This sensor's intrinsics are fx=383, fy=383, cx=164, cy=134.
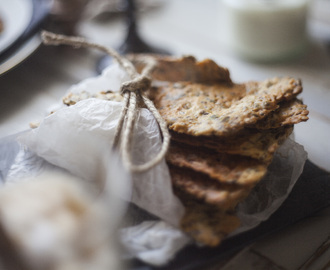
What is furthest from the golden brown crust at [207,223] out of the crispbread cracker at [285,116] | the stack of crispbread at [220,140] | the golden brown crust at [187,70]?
the golden brown crust at [187,70]

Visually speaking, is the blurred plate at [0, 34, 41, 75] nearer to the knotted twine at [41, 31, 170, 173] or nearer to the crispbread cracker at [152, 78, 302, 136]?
the knotted twine at [41, 31, 170, 173]

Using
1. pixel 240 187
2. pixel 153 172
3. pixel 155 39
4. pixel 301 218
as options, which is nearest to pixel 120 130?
pixel 153 172

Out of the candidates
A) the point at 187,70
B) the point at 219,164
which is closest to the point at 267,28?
the point at 187,70

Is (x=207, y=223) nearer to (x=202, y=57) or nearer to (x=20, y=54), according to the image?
(x=20, y=54)

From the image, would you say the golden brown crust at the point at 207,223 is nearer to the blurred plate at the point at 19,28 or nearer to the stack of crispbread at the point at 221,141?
the stack of crispbread at the point at 221,141

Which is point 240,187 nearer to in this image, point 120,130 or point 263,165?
point 263,165

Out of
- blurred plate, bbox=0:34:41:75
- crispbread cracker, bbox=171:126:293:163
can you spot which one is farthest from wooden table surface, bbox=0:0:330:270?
crispbread cracker, bbox=171:126:293:163
